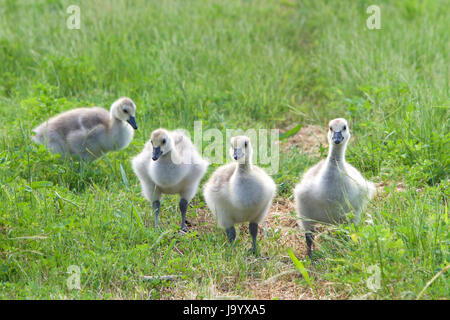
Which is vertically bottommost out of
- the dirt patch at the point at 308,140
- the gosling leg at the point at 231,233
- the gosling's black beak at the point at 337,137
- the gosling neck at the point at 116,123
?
the gosling leg at the point at 231,233

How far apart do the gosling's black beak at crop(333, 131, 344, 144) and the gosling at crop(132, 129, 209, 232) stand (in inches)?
55.3

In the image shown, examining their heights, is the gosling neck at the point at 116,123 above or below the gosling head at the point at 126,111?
below

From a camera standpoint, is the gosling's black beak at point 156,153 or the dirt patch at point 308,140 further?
the dirt patch at point 308,140

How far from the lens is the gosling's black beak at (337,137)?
15.4ft

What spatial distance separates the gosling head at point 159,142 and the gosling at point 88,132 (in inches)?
49.0

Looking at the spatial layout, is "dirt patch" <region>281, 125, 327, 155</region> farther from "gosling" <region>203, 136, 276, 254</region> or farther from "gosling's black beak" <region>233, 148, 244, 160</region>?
"gosling's black beak" <region>233, 148, 244, 160</region>

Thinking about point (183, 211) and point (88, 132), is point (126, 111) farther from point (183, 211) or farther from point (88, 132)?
point (183, 211)

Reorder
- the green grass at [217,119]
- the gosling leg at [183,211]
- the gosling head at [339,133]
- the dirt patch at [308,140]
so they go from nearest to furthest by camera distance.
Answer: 1. the green grass at [217,119]
2. the gosling head at [339,133]
3. the gosling leg at [183,211]
4. the dirt patch at [308,140]

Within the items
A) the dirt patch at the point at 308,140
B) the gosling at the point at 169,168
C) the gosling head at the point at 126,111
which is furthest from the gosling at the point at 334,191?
the gosling head at the point at 126,111

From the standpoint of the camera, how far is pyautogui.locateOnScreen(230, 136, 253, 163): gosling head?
472 cm

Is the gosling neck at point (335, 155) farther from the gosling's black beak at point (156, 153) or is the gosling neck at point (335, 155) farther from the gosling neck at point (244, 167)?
the gosling's black beak at point (156, 153)

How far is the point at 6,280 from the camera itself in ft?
14.0

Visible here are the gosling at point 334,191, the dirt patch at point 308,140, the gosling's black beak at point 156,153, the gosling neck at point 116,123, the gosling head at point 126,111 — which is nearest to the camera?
the gosling at point 334,191

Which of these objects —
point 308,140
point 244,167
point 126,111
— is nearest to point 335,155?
point 244,167
